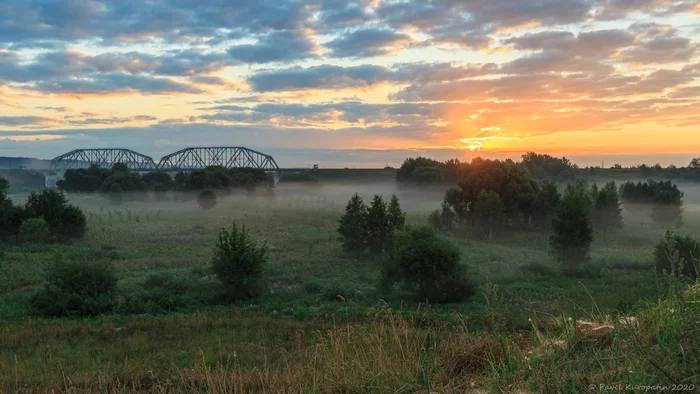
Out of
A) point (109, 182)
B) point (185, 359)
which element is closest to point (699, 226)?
point (185, 359)

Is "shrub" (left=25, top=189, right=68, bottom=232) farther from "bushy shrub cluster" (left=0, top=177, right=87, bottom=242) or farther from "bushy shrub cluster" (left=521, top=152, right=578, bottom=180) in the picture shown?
"bushy shrub cluster" (left=521, top=152, right=578, bottom=180)

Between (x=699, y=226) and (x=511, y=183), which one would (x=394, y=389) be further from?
(x=699, y=226)

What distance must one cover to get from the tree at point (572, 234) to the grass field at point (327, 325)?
1.95m

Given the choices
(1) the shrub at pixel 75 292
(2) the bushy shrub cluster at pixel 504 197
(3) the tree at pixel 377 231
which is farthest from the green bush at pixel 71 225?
(2) the bushy shrub cluster at pixel 504 197

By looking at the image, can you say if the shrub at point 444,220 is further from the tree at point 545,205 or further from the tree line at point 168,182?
the tree line at point 168,182

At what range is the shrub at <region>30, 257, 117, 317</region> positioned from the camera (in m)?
22.8

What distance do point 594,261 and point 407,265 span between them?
75.9 ft

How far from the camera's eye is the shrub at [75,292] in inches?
899

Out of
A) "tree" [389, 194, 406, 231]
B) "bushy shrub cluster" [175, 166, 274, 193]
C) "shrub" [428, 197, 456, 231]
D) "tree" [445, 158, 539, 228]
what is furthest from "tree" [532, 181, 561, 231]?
"bushy shrub cluster" [175, 166, 274, 193]

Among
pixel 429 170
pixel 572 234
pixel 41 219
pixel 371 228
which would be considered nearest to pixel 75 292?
pixel 371 228

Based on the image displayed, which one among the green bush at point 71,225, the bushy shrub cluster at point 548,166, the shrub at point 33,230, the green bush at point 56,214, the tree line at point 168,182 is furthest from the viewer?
the bushy shrub cluster at point 548,166

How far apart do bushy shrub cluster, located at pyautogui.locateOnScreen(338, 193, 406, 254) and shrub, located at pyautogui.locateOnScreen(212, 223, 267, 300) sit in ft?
55.7

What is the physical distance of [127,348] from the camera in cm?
1591

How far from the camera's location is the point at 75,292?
2359 centimetres
